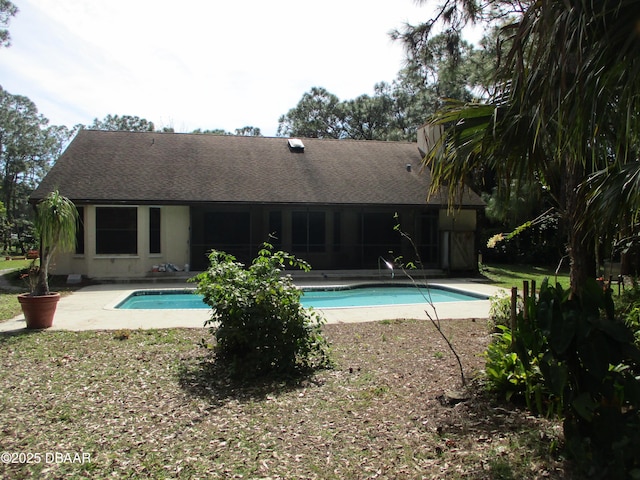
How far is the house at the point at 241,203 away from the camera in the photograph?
1534 centimetres

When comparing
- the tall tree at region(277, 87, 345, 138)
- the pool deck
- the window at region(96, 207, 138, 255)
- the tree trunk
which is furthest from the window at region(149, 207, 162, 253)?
the tall tree at region(277, 87, 345, 138)

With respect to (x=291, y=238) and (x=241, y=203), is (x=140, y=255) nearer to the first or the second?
(x=241, y=203)

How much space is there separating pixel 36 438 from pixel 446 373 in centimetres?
393

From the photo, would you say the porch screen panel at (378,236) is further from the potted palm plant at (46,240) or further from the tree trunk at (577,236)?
the tree trunk at (577,236)

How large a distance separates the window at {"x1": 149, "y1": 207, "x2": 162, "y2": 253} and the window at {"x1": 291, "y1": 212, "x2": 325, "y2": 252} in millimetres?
5066

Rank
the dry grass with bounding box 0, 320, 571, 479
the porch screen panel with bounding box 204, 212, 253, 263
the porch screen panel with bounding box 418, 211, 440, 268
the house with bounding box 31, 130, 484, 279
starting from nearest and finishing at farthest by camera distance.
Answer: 1. the dry grass with bounding box 0, 320, 571, 479
2. the house with bounding box 31, 130, 484, 279
3. the porch screen panel with bounding box 204, 212, 253, 263
4. the porch screen panel with bounding box 418, 211, 440, 268

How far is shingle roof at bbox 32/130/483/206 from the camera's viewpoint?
615 inches

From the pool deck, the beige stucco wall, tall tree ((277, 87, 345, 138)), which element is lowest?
the pool deck

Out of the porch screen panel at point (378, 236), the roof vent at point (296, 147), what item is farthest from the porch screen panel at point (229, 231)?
the porch screen panel at point (378, 236)

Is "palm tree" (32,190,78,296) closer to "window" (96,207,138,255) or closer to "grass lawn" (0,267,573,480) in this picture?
"grass lawn" (0,267,573,480)

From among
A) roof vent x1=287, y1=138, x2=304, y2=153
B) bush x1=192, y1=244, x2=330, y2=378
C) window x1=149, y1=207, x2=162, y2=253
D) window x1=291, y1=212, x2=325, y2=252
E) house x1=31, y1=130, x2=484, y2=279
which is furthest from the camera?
roof vent x1=287, y1=138, x2=304, y2=153

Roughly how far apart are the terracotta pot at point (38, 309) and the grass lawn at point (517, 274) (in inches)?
475

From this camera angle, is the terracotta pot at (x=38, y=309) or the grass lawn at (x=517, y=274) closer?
the terracotta pot at (x=38, y=309)

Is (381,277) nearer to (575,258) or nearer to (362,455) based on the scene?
(575,258)
